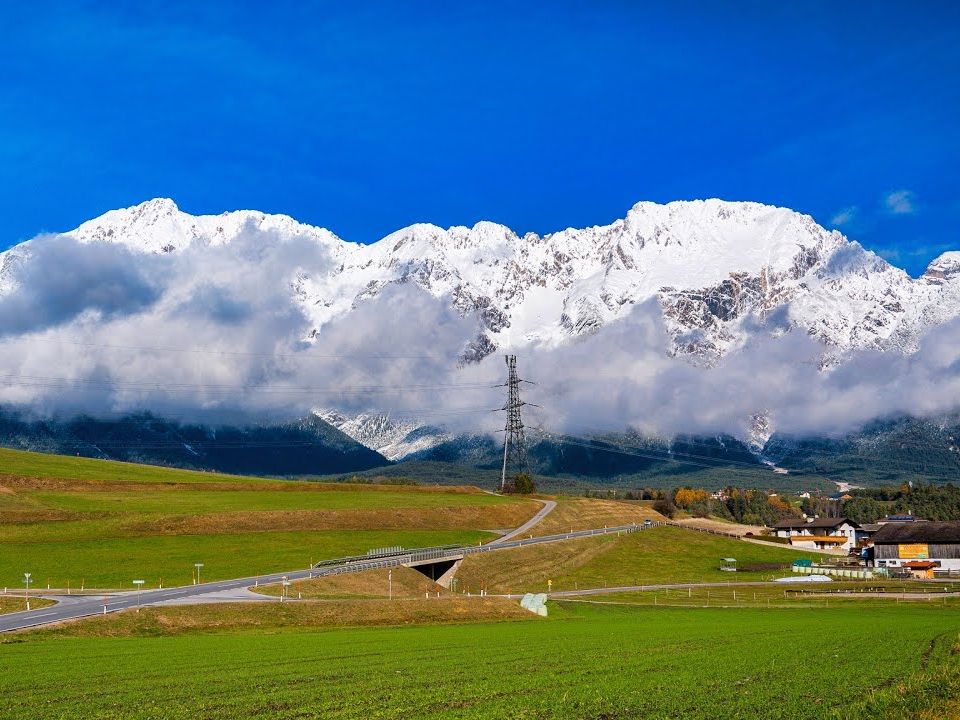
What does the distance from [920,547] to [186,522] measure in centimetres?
12139

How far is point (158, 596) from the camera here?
85.8m

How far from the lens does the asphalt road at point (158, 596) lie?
70.2 metres

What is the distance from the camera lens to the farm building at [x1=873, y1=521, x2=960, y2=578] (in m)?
169

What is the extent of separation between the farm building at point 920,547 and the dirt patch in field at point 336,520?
6231cm


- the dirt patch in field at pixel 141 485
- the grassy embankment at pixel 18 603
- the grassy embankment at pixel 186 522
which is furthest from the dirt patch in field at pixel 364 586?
the dirt patch in field at pixel 141 485

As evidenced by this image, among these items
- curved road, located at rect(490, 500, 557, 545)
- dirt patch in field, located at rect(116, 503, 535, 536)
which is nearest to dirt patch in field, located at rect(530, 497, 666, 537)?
curved road, located at rect(490, 500, 557, 545)

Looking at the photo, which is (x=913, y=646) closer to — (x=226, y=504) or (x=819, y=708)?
(x=819, y=708)

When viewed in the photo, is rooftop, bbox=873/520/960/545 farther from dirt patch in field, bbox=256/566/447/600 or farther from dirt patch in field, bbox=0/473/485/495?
dirt patch in field, bbox=0/473/485/495

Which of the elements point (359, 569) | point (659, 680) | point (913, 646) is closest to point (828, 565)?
point (359, 569)

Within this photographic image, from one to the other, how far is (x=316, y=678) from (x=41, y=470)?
153538 mm

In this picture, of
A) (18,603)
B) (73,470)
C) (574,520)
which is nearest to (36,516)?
(73,470)

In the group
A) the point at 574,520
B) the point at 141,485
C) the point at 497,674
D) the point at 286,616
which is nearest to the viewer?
the point at 497,674

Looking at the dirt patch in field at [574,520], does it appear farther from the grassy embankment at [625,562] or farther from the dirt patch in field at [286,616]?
the dirt patch in field at [286,616]

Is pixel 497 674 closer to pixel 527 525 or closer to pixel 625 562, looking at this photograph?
pixel 625 562
